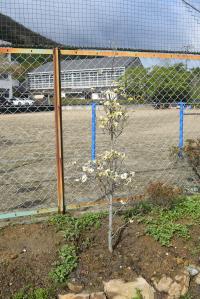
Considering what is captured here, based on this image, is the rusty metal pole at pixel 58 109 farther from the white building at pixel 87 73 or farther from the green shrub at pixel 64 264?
the green shrub at pixel 64 264

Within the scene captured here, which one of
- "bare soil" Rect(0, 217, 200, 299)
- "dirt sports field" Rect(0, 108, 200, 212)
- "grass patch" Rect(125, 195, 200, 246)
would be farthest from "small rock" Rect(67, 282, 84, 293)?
"dirt sports field" Rect(0, 108, 200, 212)

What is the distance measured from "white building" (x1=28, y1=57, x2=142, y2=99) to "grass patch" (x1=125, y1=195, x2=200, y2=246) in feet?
4.68

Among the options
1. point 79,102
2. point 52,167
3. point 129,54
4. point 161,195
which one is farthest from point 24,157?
point 129,54

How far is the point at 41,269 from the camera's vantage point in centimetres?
362

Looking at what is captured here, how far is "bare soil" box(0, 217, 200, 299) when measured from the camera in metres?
3.51

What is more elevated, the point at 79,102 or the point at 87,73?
the point at 87,73

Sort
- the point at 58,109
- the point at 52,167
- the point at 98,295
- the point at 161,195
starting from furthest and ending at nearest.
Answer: the point at 52,167
the point at 161,195
the point at 58,109
the point at 98,295

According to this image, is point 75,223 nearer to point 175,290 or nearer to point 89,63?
point 175,290

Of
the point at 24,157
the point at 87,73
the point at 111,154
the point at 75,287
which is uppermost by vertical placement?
the point at 87,73

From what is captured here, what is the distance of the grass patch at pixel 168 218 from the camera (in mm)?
4203

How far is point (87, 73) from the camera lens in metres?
4.84

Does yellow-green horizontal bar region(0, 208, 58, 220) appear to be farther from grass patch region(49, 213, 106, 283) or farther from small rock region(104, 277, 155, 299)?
small rock region(104, 277, 155, 299)

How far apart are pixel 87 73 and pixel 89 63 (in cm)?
17

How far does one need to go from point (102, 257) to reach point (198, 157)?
2362 millimetres
